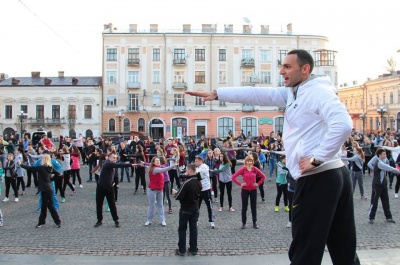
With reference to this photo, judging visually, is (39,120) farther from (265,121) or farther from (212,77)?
(265,121)

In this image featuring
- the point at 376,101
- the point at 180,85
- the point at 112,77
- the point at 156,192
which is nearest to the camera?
the point at 156,192

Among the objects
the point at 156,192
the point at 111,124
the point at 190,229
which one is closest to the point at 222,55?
the point at 111,124

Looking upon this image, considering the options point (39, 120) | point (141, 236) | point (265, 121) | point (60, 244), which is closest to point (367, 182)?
point (141, 236)

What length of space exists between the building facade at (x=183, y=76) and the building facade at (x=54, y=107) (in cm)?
207

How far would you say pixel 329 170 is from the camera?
287 centimetres

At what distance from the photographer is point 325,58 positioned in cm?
5694

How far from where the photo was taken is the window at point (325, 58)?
56.6 meters

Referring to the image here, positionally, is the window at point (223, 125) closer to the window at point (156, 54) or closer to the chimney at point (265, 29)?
the window at point (156, 54)

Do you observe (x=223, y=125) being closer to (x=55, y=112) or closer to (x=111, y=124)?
(x=111, y=124)

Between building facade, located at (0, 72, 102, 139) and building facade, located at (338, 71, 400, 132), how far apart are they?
3917cm

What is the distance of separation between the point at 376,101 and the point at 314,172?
235 feet

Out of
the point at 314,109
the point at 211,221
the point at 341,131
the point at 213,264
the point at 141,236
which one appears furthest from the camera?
the point at 211,221

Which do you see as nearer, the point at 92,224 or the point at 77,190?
the point at 92,224

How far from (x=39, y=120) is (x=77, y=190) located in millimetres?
42052
